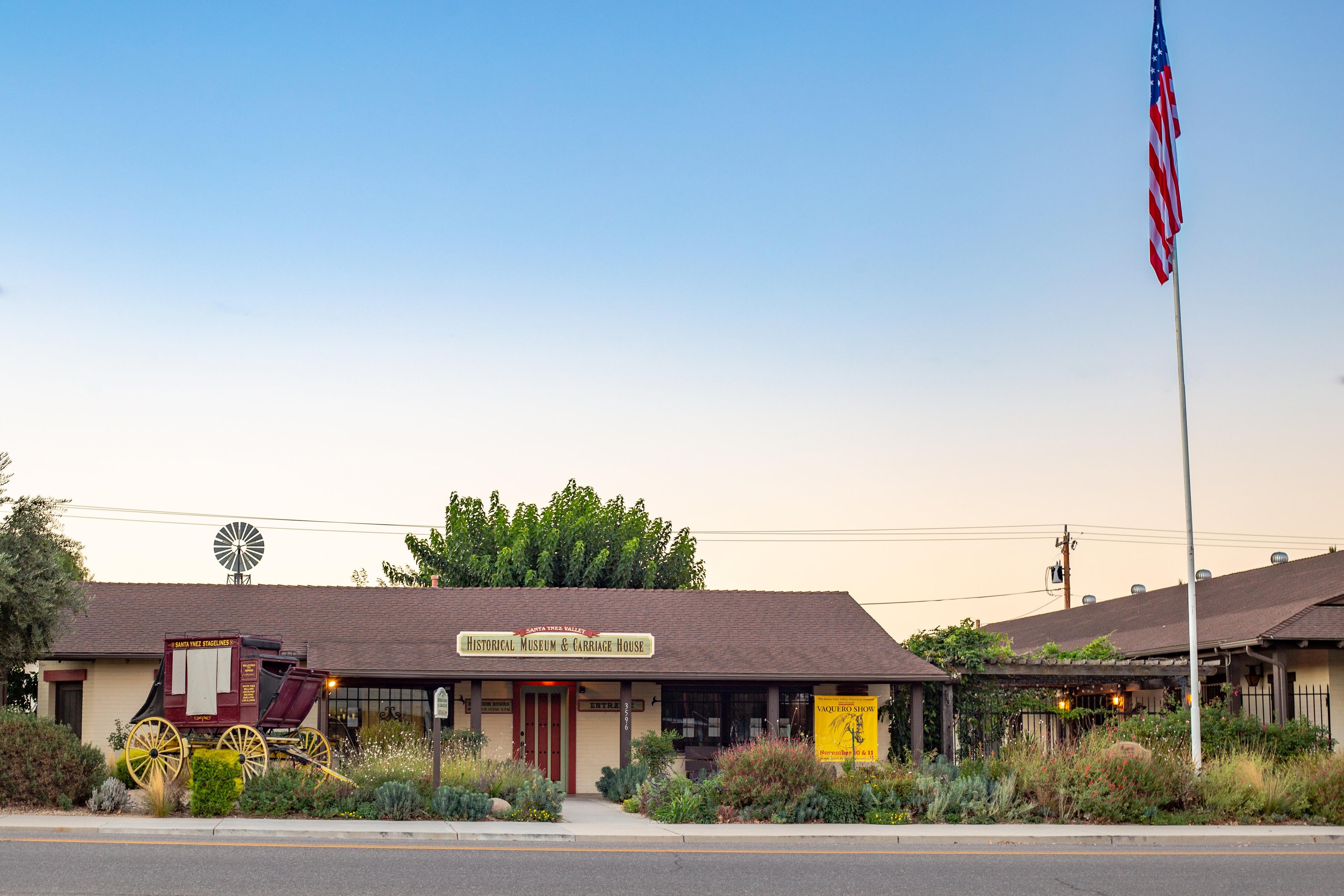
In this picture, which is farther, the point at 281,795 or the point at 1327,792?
the point at 1327,792

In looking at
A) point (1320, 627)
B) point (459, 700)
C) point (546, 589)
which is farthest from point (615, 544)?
point (1320, 627)

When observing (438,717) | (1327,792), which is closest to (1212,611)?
(1327,792)

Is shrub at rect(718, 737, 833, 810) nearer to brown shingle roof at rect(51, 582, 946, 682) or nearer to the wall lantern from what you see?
brown shingle roof at rect(51, 582, 946, 682)

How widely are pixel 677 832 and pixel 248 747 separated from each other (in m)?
7.07

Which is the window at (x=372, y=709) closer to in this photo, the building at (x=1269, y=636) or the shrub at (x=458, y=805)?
the shrub at (x=458, y=805)

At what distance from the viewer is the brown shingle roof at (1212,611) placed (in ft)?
91.2

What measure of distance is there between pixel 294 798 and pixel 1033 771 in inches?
418

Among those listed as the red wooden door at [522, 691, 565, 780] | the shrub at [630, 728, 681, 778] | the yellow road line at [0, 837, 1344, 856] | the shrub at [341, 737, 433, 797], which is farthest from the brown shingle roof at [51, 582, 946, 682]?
the yellow road line at [0, 837, 1344, 856]

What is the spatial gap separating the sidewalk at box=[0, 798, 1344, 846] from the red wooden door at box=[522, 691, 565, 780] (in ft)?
31.4

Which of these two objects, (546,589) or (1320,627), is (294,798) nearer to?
(546,589)

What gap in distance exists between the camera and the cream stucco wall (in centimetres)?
2689

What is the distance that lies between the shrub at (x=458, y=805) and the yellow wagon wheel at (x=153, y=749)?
434 centimetres

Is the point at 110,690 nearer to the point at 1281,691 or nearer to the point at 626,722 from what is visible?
the point at 626,722

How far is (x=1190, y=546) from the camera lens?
2164 centimetres
